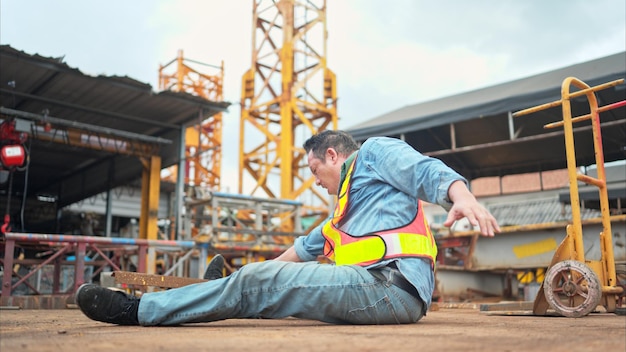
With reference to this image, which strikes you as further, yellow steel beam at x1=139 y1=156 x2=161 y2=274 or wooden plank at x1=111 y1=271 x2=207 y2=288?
yellow steel beam at x1=139 y1=156 x2=161 y2=274

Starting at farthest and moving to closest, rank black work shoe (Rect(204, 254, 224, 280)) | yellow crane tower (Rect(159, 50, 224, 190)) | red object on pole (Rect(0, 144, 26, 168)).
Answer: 1. yellow crane tower (Rect(159, 50, 224, 190))
2. red object on pole (Rect(0, 144, 26, 168))
3. black work shoe (Rect(204, 254, 224, 280))

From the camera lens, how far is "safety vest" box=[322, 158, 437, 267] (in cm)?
265

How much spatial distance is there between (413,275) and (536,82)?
10.4 m

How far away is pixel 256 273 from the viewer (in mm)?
2643

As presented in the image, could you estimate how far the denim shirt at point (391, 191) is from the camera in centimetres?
252

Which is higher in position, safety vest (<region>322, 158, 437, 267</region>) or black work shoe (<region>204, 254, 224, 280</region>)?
safety vest (<region>322, 158, 437, 267</region>)

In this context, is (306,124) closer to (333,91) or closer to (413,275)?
A: (333,91)

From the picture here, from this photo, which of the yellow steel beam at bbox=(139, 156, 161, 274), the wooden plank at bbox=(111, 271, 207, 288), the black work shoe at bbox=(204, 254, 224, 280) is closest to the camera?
the wooden plank at bbox=(111, 271, 207, 288)

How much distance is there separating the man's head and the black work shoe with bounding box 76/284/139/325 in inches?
43.8

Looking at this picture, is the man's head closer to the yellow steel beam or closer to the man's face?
the man's face

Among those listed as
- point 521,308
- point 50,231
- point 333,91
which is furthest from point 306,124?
point 521,308

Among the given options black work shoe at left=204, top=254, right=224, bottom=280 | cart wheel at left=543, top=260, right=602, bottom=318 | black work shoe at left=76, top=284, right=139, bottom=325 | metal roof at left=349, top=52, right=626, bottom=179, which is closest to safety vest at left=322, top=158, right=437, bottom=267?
black work shoe at left=204, top=254, right=224, bottom=280

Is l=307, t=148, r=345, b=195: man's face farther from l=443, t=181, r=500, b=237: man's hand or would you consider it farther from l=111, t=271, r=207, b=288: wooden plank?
l=111, t=271, r=207, b=288: wooden plank

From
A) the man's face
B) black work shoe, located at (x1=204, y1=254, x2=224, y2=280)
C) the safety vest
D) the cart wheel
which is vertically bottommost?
the cart wheel
